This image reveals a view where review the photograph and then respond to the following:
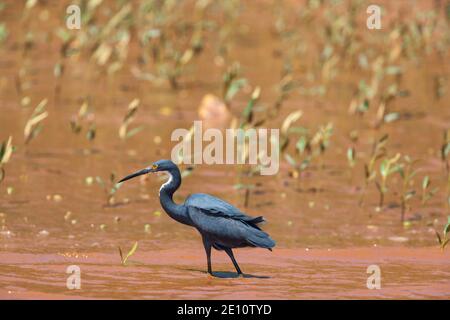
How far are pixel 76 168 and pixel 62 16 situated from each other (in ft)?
17.1

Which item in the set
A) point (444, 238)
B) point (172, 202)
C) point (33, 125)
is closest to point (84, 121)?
point (33, 125)

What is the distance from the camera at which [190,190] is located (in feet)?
33.6

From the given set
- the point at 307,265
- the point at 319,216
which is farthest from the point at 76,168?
the point at 307,265

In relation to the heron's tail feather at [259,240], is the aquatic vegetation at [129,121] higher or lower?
higher

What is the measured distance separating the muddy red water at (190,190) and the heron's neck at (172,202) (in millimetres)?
414

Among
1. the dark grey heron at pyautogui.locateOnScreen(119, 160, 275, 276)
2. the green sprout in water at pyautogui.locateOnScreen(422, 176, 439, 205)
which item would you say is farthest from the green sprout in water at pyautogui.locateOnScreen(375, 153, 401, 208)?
the dark grey heron at pyautogui.locateOnScreen(119, 160, 275, 276)

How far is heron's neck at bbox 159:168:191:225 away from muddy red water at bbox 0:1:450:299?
41cm

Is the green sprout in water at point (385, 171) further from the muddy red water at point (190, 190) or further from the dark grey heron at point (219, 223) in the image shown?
the dark grey heron at point (219, 223)

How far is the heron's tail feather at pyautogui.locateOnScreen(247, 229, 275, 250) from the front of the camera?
7500mm

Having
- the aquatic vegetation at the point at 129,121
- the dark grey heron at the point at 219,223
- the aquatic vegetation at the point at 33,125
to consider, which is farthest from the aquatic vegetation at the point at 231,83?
the dark grey heron at the point at 219,223

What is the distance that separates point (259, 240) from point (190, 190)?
279 centimetres

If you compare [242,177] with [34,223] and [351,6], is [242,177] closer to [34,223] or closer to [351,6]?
[34,223]

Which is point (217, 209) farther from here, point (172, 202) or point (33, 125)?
point (33, 125)

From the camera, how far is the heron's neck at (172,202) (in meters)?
7.70
